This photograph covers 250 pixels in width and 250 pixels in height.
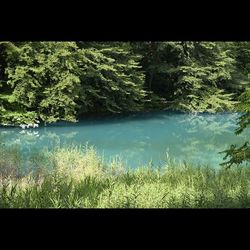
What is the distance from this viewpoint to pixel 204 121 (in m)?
17.1

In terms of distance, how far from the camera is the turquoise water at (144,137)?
36.3ft

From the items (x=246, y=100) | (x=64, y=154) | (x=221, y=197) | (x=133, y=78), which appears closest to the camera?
(x=221, y=197)

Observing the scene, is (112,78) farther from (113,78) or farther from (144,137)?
(144,137)

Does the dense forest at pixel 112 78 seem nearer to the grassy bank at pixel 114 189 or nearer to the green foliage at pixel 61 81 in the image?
the green foliage at pixel 61 81

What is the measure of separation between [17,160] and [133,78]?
12.0m

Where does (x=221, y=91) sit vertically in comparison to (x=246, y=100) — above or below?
below

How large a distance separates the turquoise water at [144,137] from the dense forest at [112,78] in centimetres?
68

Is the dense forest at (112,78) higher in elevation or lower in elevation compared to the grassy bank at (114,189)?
lower

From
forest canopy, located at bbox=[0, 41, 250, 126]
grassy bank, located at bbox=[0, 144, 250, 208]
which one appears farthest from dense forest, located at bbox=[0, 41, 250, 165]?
grassy bank, located at bbox=[0, 144, 250, 208]

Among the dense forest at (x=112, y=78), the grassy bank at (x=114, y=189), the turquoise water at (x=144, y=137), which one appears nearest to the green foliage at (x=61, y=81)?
the dense forest at (x=112, y=78)

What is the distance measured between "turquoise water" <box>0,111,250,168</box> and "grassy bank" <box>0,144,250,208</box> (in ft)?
9.42
